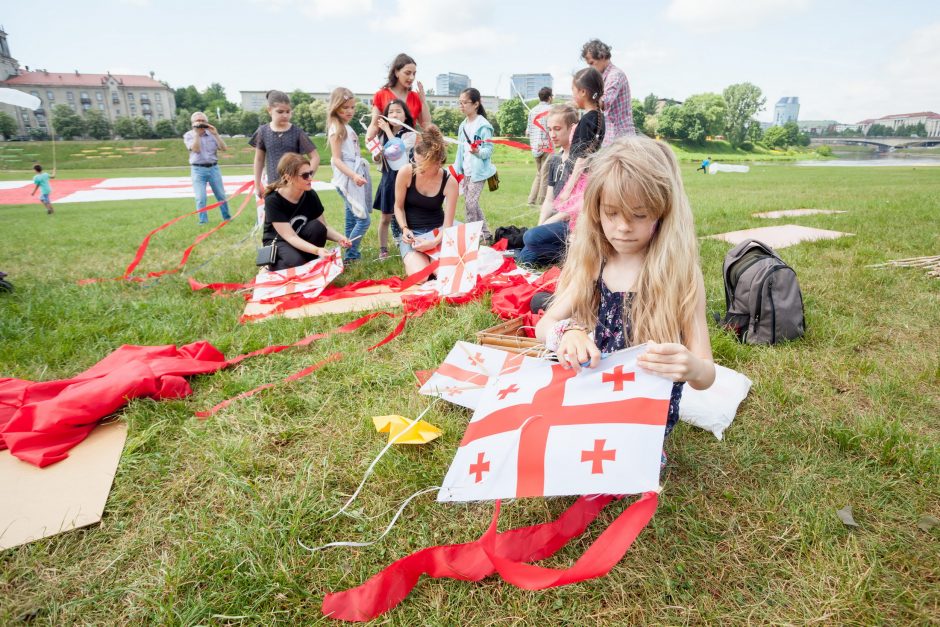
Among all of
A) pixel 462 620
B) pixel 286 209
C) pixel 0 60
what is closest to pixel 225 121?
pixel 0 60

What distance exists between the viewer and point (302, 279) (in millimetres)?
4395

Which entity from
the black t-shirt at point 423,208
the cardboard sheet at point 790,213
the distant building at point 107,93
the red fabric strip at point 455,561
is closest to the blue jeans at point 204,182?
the black t-shirt at point 423,208

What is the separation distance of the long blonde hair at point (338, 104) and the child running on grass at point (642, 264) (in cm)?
401

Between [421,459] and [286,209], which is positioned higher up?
[286,209]

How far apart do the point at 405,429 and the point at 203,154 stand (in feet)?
25.1

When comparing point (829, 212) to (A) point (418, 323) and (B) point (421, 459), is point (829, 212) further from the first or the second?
(B) point (421, 459)

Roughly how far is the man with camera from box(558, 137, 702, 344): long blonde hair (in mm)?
7449

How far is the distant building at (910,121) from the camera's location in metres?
123

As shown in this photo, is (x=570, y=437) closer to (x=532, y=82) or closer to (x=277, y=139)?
(x=277, y=139)

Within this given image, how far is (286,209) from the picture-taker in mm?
4715

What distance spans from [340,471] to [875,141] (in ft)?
389

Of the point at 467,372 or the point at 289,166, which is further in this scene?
the point at 289,166

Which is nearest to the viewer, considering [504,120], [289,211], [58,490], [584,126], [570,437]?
[570,437]

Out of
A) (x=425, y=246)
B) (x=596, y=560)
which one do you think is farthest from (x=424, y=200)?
(x=596, y=560)
